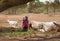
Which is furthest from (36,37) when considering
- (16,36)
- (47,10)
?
(47,10)

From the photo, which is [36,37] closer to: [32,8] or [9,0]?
[9,0]

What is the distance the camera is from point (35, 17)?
1244cm

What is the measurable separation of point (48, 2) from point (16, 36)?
18.8 ft

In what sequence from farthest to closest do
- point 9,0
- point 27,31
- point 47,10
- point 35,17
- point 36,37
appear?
point 47,10 → point 35,17 → point 27,31 → point 36,37 → point 9,0

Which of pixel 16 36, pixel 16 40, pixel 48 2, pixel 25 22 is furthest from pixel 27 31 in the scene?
pixel 48 2

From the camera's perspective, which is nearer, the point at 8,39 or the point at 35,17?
the point at 8,39

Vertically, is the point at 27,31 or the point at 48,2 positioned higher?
the point at 48,2

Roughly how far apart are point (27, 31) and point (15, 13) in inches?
225

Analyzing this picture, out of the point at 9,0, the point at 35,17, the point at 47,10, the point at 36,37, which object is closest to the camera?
the point at 9,0

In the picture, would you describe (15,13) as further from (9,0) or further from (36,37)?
(9,0)

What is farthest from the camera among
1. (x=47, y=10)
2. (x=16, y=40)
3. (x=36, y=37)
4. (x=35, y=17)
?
(x=47, y=10)

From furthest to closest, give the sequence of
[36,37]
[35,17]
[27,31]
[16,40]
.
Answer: [35,17]
[27,31]
[36,37]
[16,40]

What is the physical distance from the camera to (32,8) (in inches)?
548

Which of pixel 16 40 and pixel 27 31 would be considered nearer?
pixel 16 40
